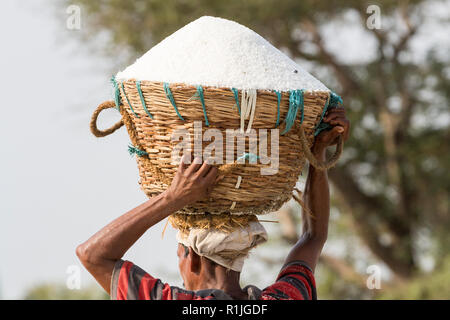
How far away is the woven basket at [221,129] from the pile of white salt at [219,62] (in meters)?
0.03

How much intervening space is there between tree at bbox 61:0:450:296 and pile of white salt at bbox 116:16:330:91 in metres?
6.47

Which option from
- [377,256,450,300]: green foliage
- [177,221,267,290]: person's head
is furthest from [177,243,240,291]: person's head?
[377,256,450,300]: green foliage

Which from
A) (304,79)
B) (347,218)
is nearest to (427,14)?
(347,218)

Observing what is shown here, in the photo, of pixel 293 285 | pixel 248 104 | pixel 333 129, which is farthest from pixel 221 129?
pixel 293 285

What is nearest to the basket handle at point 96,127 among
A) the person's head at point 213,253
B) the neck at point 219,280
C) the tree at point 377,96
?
the person's head at point 213,253

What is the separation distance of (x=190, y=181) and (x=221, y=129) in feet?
0.60

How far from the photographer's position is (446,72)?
885cm

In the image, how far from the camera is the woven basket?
1.96 meters

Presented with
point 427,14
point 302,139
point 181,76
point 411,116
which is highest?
point 427,14

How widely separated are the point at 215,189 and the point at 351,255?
8.14 meters

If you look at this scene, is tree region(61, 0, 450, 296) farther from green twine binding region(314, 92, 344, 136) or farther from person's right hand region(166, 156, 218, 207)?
person's right hand region(166, 156, 218, 207)

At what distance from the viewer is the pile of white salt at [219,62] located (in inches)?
77.2

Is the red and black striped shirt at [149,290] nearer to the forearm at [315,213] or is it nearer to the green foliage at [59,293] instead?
the forearm at [315,213]
